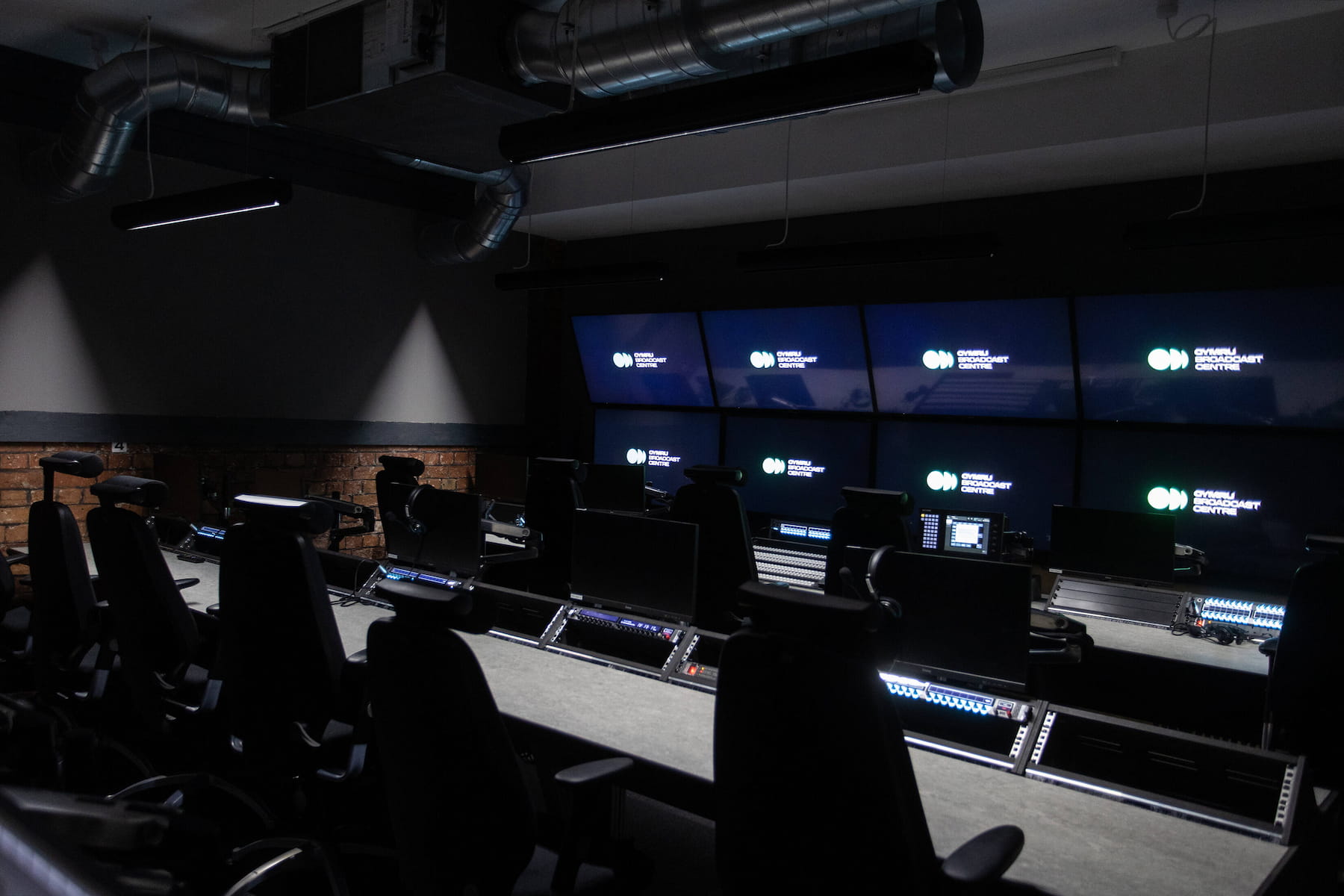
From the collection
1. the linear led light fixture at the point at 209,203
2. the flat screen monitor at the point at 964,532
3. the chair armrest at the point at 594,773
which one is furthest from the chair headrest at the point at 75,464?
the flat screen monitor at the point at 964,532

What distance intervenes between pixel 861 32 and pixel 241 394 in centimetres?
460

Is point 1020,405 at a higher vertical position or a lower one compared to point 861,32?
lower

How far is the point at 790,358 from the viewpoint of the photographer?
666 cm

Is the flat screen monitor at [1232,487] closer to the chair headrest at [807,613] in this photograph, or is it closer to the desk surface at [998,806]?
the desk surface at [998,806]

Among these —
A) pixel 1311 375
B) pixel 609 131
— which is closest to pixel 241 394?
pixel 609 131

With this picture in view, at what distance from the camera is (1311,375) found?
4.81 meters

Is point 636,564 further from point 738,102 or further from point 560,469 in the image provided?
point 560,469

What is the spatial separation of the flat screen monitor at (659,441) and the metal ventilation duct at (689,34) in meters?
3.73

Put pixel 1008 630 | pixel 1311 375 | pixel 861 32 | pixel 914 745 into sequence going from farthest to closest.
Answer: pixel 1311 375 < pixel 861 32 < pixel 1008 630 < pixel 914 745

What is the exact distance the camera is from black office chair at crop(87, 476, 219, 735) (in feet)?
9.14

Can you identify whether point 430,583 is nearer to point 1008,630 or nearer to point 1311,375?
point 1008,630

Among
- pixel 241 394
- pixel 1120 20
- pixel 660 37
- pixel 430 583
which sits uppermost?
pixel 1120 20

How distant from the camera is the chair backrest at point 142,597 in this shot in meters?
2.79

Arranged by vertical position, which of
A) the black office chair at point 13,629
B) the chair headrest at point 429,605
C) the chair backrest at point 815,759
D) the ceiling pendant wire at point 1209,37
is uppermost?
the ceiling pendant wire at point 1209,37
